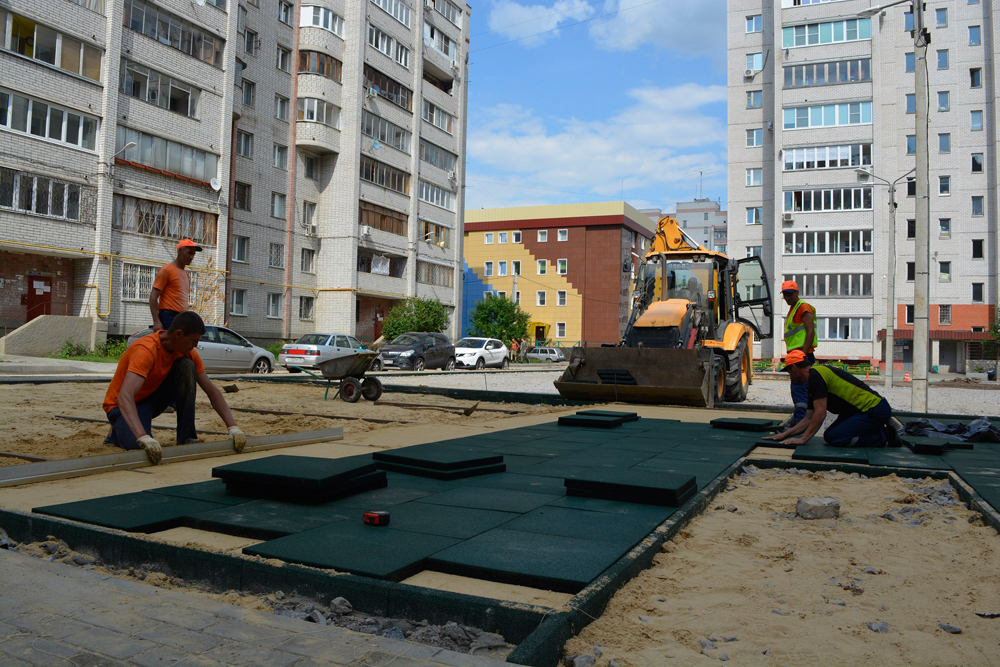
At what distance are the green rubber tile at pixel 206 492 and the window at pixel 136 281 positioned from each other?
24.5m

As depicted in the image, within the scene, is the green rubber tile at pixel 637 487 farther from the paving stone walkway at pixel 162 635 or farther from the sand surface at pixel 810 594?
the paving stone walkway at pixel 162 635

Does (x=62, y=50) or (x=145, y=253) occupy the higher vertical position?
(x=62, y=50)

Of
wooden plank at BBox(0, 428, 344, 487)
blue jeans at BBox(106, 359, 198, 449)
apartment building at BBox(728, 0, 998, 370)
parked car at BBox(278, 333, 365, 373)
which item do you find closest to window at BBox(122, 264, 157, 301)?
parked car at BBox(278, 333, 365, 373)

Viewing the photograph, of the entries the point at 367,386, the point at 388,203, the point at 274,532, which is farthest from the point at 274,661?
the point at 388,203

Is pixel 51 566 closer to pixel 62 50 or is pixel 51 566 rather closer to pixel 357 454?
pixel 357 454

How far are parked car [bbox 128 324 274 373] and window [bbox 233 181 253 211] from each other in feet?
49.1

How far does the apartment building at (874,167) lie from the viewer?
42.7 meters

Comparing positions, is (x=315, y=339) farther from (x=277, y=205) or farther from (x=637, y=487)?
(x=637, y=487)

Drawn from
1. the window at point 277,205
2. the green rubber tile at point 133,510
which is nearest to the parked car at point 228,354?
the green rubber tile at point 133,510

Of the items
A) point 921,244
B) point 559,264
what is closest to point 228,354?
point 921,244

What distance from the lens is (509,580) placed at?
3.08m

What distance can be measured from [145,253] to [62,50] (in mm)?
7235

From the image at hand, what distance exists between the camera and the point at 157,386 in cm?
596

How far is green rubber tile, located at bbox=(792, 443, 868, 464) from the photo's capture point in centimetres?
678
